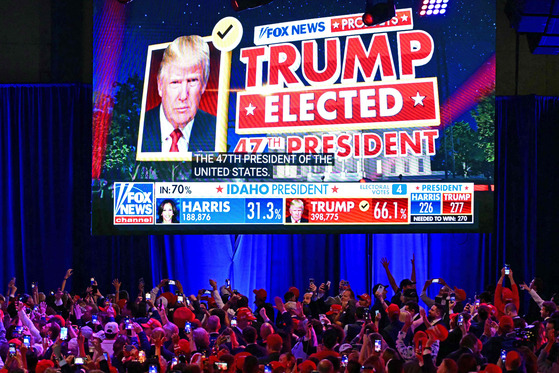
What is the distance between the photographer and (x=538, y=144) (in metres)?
14.9

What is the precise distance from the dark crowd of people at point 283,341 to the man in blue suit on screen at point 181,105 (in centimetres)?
272

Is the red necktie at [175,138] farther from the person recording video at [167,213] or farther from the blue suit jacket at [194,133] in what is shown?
the person recording video at [167,213]

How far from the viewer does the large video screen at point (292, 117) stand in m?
12.6

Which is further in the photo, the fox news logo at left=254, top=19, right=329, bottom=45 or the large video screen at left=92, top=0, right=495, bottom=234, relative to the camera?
the fox news logo at left=254, top=19, right=329, bottom=45

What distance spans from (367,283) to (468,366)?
8.02 m

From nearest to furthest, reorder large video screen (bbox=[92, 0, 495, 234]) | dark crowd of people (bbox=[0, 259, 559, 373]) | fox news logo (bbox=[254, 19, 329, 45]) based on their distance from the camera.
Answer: dark crowd of people (bbox=[0, 259, 559, 373]) < large video screen (bbox=[92, 0, 495, 234]) < fox news logo (bbox=[254, 19, 329, 45])

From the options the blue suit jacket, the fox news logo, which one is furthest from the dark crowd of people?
the fox news logo

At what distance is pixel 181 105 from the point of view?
12.8 m

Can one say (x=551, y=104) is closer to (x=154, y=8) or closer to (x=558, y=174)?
(x=558, y=174)

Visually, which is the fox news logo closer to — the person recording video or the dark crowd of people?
the person recording video

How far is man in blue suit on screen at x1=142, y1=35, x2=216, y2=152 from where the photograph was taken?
499 inches

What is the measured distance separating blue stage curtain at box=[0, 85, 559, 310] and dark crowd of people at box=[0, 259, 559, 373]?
340cm

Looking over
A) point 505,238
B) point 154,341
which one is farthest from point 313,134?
point 154,341

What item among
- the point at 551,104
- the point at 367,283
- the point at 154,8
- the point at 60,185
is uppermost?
the point at 154,8
